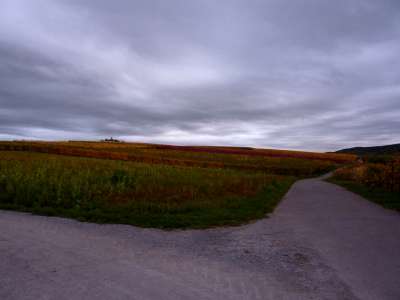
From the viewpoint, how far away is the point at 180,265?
14.1 ft

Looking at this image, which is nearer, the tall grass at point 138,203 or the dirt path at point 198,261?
the dirt path at point 198,261

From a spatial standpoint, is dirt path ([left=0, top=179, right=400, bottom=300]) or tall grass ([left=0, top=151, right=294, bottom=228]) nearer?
dirt path ([left=0, top=179, right=400, bottom=300])

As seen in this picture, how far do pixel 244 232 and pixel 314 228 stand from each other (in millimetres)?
1962

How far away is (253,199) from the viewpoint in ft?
35.4

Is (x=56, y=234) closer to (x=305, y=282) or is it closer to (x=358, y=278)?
(x=305, y=282)

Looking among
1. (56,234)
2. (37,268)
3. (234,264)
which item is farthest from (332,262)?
(56,234)

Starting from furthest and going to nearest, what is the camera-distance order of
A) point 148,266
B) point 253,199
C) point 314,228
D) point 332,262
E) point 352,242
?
point 253,199, point 314,228, point 352,242, point 332,262, point 148,266

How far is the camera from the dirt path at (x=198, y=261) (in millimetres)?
3471

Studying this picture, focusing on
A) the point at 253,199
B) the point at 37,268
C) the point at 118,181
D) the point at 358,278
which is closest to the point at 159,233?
the point at 37,268

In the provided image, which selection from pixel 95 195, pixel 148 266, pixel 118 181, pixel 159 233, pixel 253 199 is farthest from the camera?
pixel 118 181

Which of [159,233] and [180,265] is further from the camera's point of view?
[159,233]

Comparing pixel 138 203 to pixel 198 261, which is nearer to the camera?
pixel 198 261

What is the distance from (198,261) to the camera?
4.51m

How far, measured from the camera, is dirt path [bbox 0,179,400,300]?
11.4 feet
